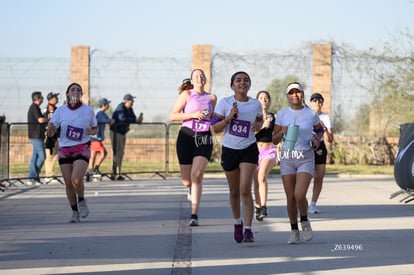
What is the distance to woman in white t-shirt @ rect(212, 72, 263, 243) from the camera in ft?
38.4

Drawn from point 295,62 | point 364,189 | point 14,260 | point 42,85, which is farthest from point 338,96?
point 14,260

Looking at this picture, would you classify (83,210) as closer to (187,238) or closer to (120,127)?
(187,238)

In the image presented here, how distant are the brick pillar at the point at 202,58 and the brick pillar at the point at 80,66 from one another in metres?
3.35

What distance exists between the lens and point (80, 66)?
32219 mm

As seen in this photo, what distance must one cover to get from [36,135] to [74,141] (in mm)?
9300

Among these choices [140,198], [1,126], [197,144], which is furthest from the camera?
[1,126]

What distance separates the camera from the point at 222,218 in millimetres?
14695

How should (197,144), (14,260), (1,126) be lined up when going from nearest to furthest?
1. (14,260)
2. (197,144)
3. (1,126)

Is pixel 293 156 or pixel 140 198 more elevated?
pixel 293 156

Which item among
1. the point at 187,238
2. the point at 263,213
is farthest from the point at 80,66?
the point at 187,238

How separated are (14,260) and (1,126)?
11832mm

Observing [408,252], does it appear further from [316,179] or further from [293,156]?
[316,179]

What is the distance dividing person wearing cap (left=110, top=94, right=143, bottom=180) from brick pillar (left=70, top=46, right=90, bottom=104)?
658 cm

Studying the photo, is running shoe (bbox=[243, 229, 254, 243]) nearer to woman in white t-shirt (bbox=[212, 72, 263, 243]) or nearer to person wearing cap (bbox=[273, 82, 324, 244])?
woman in white t-shirt (bbox=[212, 72, 263, 243])
